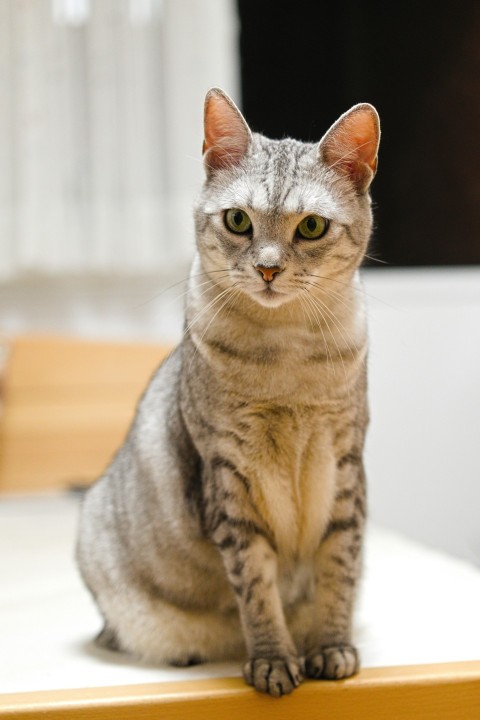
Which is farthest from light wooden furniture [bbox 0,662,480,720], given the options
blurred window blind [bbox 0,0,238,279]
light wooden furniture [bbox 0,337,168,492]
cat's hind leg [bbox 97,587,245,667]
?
blurred window blind [bbox 0,0,238,279]

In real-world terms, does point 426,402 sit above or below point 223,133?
below

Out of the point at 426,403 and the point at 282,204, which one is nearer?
the point at 282,204

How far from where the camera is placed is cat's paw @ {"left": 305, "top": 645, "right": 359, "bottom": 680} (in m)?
1.10

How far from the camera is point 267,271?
1048 mm

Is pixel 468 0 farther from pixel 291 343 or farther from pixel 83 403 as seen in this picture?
pixel 291 343

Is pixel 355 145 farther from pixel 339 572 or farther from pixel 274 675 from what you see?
pixel 274 675

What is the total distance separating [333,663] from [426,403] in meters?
1.83

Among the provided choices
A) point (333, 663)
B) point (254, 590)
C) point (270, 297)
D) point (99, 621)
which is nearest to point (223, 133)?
point (270, 297)

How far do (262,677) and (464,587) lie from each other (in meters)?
0.60

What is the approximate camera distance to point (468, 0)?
112 inches

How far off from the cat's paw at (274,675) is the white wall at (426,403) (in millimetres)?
1684

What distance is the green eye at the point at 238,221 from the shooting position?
1100 millimetres

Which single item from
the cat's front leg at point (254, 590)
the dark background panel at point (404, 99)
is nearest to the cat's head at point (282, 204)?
the cat's front leg at point (254, 590)

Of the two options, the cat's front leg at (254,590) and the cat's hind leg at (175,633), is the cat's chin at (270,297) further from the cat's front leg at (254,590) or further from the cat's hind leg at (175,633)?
the cat's hind leg at (175,633)
